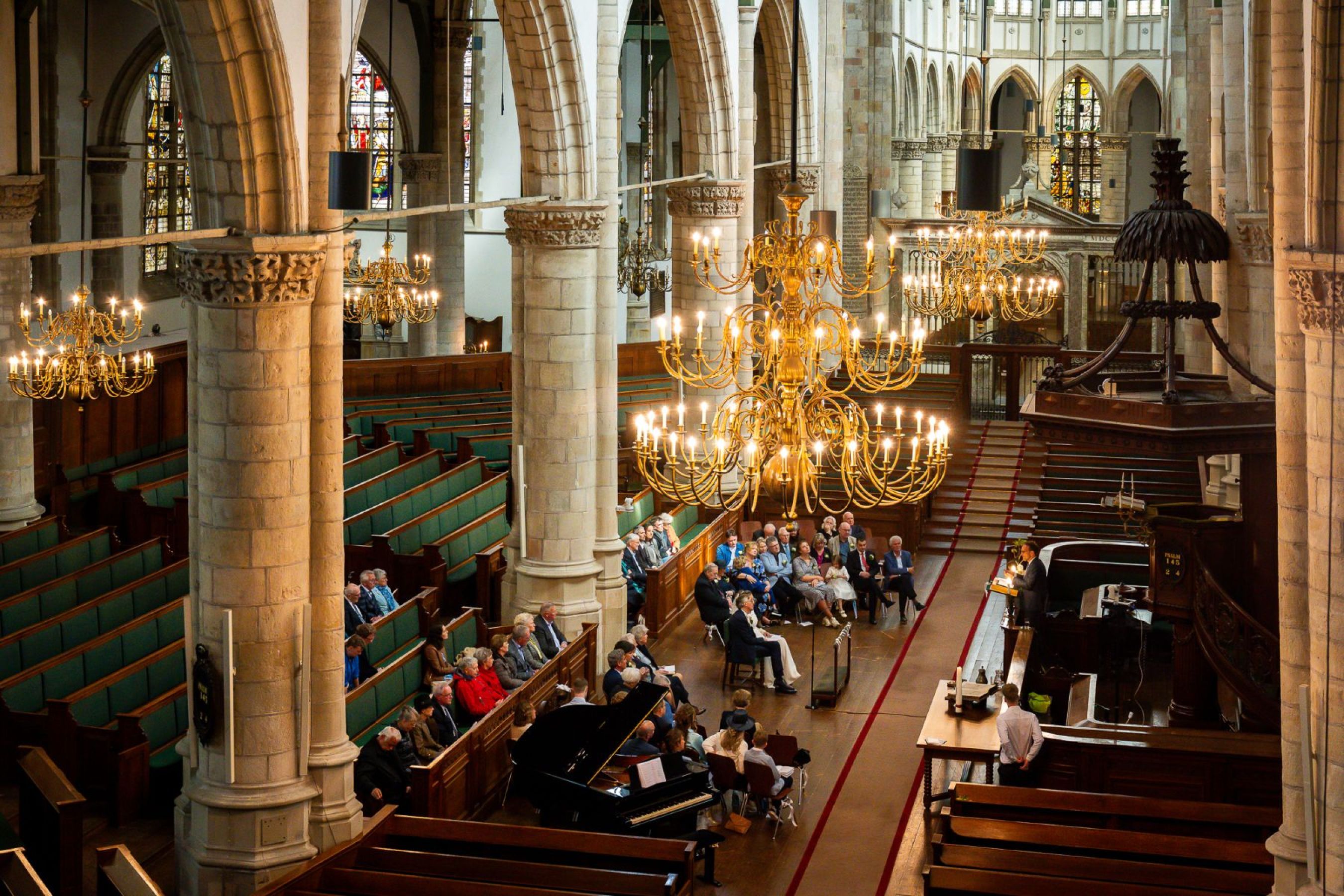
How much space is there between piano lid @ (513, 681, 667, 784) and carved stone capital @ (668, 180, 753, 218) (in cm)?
1012

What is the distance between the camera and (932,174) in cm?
4069

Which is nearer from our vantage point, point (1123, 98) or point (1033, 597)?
point (1033, 597)

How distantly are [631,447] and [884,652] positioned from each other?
226 inches

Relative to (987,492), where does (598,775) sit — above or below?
below

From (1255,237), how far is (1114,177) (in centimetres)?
3007

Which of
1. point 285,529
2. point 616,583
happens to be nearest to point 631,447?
point 616,583

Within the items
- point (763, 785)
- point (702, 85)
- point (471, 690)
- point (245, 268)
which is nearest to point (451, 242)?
point (702, 85)

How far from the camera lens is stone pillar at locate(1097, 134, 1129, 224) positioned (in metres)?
41.4

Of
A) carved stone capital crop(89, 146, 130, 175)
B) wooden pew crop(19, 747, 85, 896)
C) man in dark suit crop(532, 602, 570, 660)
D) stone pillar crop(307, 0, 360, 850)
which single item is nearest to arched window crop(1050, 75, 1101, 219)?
carved stone capital crop(89, 146, 130, 175)

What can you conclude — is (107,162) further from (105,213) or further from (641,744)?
(641,744)

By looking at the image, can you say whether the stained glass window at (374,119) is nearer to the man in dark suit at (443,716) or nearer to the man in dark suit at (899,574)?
the man in dark suit at (899,574)

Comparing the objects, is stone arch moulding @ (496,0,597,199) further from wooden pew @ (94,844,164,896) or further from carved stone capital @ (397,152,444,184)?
carved stone capital @ (397,152,444,184)

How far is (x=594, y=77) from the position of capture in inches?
599

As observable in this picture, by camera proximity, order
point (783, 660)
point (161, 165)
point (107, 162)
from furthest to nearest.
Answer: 1. point (161, 165)
2. point (107, 162)
3. point (783, 660)
